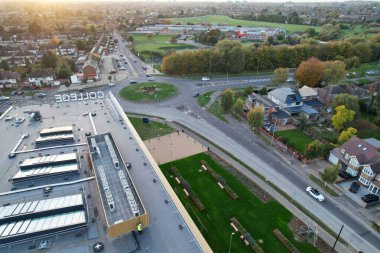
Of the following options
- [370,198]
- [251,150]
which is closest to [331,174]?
[370,198]

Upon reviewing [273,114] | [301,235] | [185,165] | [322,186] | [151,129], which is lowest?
[301,235]

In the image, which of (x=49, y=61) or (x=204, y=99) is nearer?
(x=204, y=99)

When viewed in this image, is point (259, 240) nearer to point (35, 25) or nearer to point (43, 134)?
point (43, 134)

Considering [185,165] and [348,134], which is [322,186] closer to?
[348,134]

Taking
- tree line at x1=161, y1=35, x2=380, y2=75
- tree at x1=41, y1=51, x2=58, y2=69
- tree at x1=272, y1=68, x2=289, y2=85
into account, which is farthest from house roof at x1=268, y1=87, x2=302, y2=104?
tree at x1=41, y1=51, x2=58, y2=69

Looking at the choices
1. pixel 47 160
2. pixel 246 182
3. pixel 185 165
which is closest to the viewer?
pixel 47 160

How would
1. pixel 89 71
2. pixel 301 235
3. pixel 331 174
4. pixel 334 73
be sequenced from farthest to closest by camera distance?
pixel 89 71
pixel 334 73
pixel 331 174
pixel 301 235

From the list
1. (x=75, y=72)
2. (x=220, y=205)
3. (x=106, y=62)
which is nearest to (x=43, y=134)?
(x=220, y=205)
